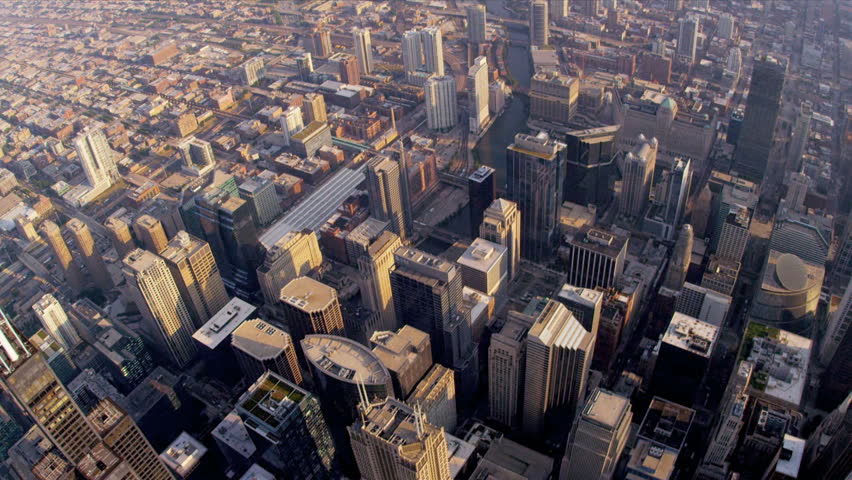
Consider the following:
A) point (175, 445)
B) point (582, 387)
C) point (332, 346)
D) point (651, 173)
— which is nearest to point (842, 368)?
point (582, 387)

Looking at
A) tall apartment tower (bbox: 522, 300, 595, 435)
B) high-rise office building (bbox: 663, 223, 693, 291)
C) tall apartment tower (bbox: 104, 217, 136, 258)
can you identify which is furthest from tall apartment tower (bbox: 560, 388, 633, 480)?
tall apartment tower (bbox: 104, 217, 136, 258)

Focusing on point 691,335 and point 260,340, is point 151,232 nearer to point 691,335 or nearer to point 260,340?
point 260,340

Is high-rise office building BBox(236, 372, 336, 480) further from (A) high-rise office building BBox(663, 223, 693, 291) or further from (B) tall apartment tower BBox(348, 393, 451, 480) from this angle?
(A) high-rise office building BBox(663, 223, 693, 291)

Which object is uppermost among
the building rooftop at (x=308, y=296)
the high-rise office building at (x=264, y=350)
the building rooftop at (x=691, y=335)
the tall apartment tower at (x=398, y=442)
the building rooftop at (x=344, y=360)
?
the tall apartment tower at (x=398, y=442)

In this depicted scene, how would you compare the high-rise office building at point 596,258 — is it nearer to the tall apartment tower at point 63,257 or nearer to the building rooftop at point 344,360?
the building rooftop at point 344,360

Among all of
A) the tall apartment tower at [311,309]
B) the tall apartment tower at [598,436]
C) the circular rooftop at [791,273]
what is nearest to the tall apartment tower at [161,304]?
the tall apartment tower at [311,309]

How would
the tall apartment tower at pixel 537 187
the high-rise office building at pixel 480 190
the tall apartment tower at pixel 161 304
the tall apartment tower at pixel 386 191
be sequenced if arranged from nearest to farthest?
the tall apartment tower at pixel 161 304 < the tall apartment tower at pixel 537 187 < the high-rise office building at pixel 480 190 < the tall apartment tower at pixel 386 191

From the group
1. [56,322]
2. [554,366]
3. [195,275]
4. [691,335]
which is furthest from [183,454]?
[691,335]
